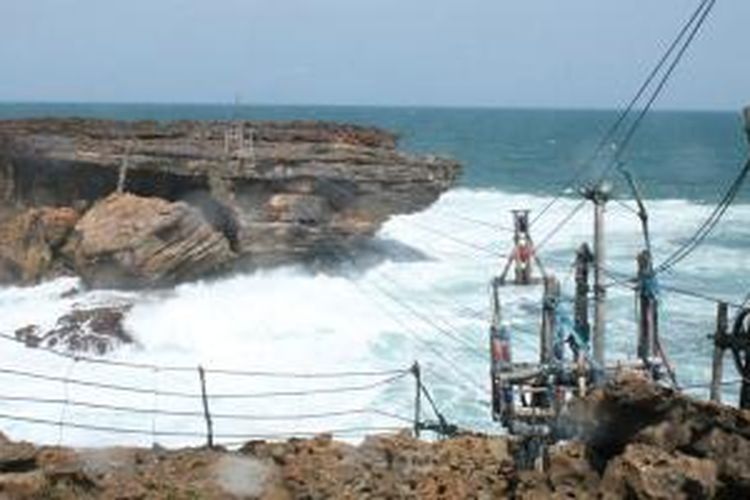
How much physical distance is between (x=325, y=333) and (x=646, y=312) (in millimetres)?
17765

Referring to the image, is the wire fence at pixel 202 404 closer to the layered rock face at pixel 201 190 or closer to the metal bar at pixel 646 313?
the metal bar at pixel 646 313

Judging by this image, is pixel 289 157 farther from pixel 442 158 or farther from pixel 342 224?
pixel 442 158

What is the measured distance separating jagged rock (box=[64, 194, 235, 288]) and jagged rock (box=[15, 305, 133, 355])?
9.72 ft

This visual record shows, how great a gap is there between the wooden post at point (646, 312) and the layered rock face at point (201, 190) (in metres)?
22.3

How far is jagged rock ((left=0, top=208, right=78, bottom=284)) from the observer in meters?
39.8

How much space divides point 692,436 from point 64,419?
644 inches

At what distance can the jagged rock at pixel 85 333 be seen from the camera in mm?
32312

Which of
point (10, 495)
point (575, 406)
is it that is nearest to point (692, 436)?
point (575, 406)

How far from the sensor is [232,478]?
43.9 ft

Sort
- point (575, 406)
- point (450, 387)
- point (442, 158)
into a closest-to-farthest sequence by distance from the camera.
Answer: point (575, 406)
point (450, 387)
point (442, 158)

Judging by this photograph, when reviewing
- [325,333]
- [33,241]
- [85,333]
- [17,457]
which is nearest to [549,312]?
[17,457]

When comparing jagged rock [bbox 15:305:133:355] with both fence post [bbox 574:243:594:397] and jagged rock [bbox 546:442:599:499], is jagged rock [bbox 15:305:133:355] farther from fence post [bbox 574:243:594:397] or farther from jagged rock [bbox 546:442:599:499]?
jagged rock [bbox 546:442:599:499]

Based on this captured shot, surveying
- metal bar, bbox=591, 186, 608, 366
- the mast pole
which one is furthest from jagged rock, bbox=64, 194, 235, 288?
metal bar, bbox=591, 186, 608, 366

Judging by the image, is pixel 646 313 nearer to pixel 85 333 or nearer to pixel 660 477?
pixel 660 477
